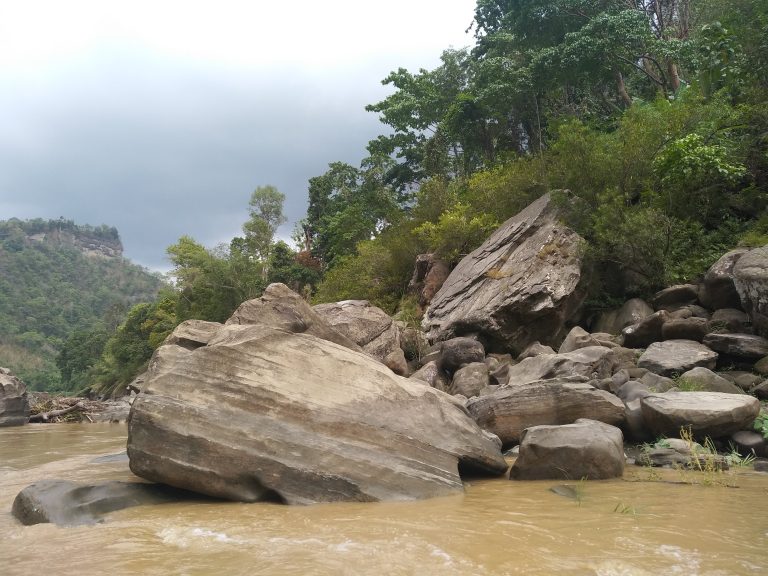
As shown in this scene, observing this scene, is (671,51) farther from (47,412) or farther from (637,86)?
(47,412)

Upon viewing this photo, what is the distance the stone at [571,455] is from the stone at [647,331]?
607 cm

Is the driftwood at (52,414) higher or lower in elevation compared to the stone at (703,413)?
lower

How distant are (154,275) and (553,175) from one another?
137410 millimetres

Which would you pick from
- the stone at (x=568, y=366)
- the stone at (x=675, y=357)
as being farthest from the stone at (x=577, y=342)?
the stone at (x=568, y=366)

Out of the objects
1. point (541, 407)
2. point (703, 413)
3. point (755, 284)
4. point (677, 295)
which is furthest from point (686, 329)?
point (541, 407)

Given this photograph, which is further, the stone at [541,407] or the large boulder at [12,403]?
the large boulder at [12,403]

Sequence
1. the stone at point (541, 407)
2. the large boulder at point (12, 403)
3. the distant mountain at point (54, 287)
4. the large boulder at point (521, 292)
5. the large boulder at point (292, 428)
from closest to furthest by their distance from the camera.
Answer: the large boulder at point (292, 428) < the stone at point (541, 407) < the large boulder at point (521, 292) < the large boulder at point (12, 403) < the distant mountain at point (54, 287)

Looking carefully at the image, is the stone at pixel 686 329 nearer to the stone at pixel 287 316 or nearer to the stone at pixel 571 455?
the stone at pixel 571 455

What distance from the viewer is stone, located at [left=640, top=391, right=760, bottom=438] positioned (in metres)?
6.74

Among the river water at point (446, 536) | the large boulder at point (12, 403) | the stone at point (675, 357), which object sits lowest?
the large boulder at point (12, 403)

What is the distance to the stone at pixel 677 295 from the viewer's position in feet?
41.3

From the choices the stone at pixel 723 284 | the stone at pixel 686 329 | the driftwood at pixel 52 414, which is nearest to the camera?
the stone at pixel 686 329

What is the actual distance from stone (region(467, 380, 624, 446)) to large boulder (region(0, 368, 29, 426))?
2276 cm

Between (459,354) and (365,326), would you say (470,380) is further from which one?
(365,326)
